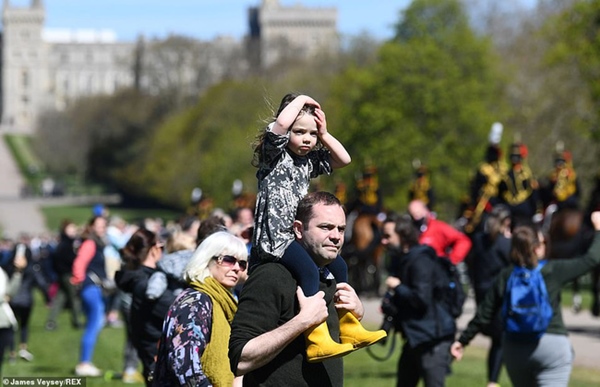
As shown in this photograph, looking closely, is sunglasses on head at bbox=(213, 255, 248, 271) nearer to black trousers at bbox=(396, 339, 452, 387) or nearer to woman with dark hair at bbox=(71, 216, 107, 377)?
black trousers at bbox=(396, 339, 452, 387)

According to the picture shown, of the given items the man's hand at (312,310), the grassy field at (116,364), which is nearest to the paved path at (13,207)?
the grassy field at (116,364)

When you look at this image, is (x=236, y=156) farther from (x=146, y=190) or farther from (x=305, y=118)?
(x=305, y=118)

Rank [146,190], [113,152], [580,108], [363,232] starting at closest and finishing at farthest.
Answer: [363,232], [580,108], [146,190], [113,152]

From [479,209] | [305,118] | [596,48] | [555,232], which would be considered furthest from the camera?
[596,48]

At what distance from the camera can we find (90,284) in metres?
17.7

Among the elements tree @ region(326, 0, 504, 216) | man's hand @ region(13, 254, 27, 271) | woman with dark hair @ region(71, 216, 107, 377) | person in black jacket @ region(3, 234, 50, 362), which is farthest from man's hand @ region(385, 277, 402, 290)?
tree @ region(326, 0, 504, 216)

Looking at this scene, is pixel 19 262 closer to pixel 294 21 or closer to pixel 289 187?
pixel 289 187

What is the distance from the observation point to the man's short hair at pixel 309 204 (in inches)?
255

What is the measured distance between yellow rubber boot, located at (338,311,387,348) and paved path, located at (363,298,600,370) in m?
9.79

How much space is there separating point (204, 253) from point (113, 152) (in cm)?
10914

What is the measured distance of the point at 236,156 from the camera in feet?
255

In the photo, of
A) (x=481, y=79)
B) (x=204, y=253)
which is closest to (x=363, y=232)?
(x=204, y=253)

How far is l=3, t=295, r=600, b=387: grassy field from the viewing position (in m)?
15.0

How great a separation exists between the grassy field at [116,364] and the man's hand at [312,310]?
8.20 meters
